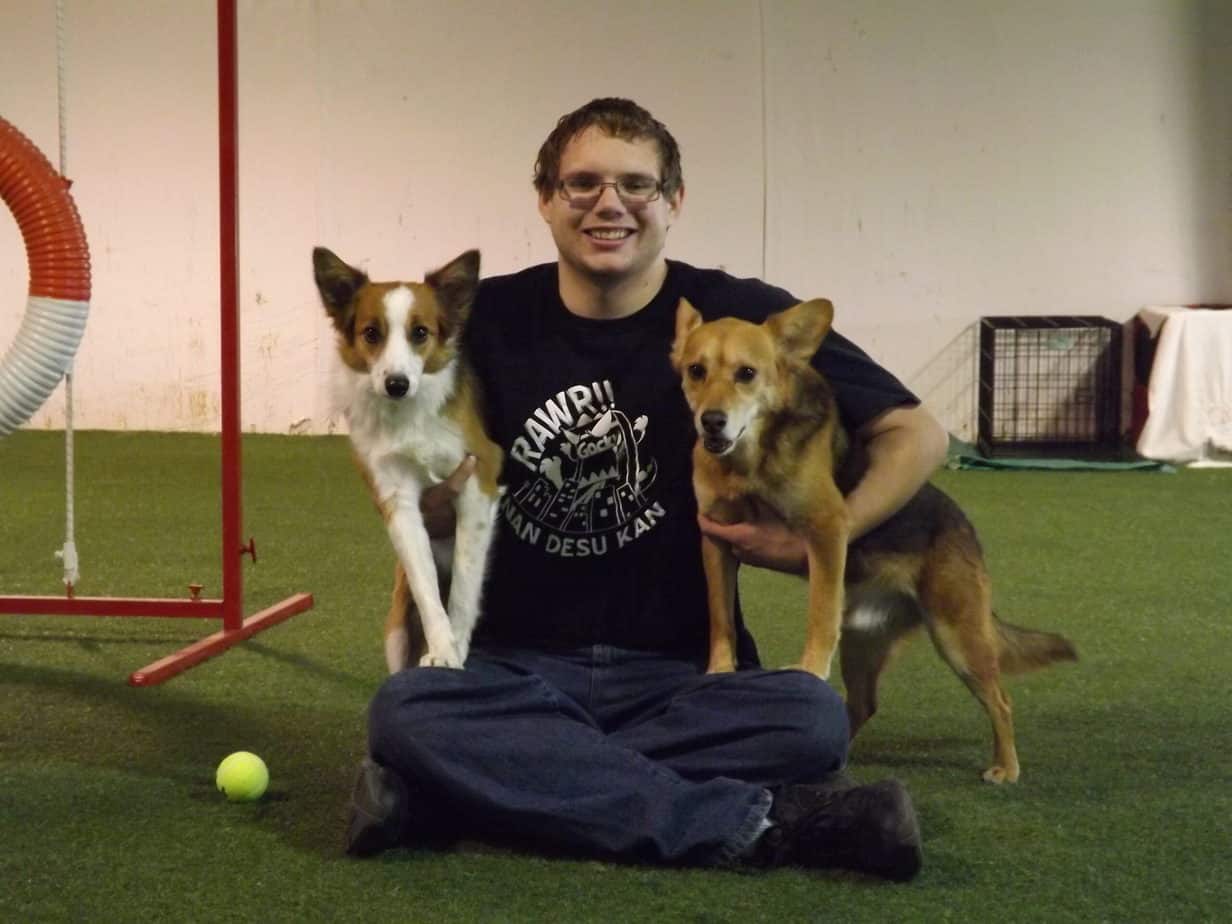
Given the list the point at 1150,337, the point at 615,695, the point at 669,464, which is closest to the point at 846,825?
the point at 615,695

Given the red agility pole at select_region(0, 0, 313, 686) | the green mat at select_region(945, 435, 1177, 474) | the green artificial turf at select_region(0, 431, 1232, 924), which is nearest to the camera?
the green artificial turf at select_region(0, 431, 1232, 924)

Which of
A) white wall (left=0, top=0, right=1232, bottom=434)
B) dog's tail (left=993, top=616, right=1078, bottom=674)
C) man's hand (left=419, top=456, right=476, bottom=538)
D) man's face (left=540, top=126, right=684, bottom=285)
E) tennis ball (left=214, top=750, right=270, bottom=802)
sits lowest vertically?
tennis ball (left=214, top=750, right=270, bottom=802)

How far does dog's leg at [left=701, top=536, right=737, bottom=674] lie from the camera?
240cm

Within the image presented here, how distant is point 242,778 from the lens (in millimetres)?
2395

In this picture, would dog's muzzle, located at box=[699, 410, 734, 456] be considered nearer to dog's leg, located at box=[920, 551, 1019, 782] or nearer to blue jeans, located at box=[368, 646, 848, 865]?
blue jeans, located at box=[368, 646, 848, 865]

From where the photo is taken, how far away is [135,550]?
15.1ft

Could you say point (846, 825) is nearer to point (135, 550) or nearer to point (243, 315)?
point (135, 550)

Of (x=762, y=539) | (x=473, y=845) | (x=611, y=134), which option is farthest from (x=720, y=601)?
(x=611, y=134)

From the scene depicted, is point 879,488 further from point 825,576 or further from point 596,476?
point 596,476

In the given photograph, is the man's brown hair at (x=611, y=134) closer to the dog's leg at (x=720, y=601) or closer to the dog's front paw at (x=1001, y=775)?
the dog's leg at (x=720, y=601)

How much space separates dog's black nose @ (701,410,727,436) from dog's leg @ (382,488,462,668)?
511 mm

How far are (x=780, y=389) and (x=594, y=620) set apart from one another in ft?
1.53

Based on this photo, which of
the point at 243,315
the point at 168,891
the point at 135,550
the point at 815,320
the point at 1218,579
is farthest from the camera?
the point at 243,315

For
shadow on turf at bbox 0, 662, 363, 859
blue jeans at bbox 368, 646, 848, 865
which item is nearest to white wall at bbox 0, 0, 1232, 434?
shadow on turf at bbox 0, 662, 363, 859
